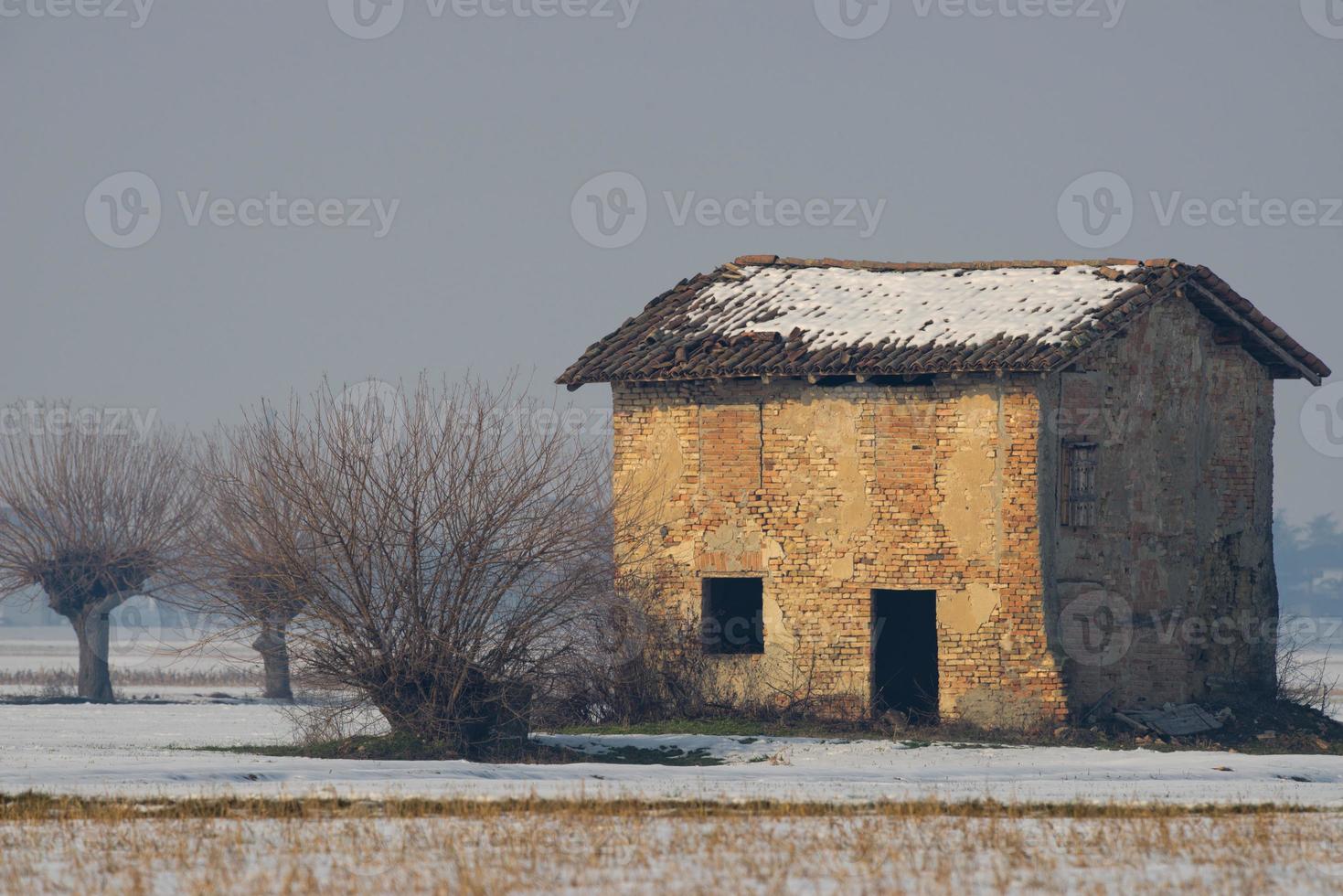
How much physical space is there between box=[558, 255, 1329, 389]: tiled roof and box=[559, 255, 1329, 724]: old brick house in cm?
5

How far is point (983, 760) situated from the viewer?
23359 mm

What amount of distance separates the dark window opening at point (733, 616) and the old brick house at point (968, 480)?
0.16 feet

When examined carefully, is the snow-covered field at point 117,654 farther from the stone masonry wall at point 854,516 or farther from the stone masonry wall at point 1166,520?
the stone masonry wall at point 1166,520

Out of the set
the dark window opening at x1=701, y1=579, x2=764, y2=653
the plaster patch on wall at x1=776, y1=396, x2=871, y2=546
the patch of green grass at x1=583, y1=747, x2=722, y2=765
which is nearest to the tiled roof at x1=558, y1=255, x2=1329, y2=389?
the plaster patch on wall at x1=776, y1=396, x2=871, y2=546

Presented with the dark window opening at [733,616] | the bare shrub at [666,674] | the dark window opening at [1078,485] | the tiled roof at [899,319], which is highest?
the tiled roof at [899,319]

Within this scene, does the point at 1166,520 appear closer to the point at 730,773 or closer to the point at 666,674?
the point at 666,674

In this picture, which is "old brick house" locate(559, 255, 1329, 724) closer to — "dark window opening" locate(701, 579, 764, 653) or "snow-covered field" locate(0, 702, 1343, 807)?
"dark window opening" locate(701, 579, 764, 653)

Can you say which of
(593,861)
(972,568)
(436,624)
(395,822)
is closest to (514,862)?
(593,861)

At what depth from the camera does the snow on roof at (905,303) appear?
87.8ft

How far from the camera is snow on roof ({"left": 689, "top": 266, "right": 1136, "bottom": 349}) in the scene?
26.8m

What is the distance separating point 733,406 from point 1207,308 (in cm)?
702

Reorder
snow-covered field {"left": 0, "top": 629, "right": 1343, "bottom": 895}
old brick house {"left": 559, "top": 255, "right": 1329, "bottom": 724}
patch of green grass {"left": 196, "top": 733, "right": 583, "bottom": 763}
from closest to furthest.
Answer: snow-covered field {"left": 0, "top": 629, "right": 1343, "bottom": 895} < patch of green grass {"left": 196, "top": 733, "right": 583, "bottom": 763} < old brick house {"left": 559, "top": 255, "right": 1329, "bottom": 724}

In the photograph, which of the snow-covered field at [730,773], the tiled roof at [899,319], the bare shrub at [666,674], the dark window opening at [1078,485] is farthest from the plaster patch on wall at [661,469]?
the dark window opening at [1078,485]

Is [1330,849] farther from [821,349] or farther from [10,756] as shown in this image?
[10,756]
